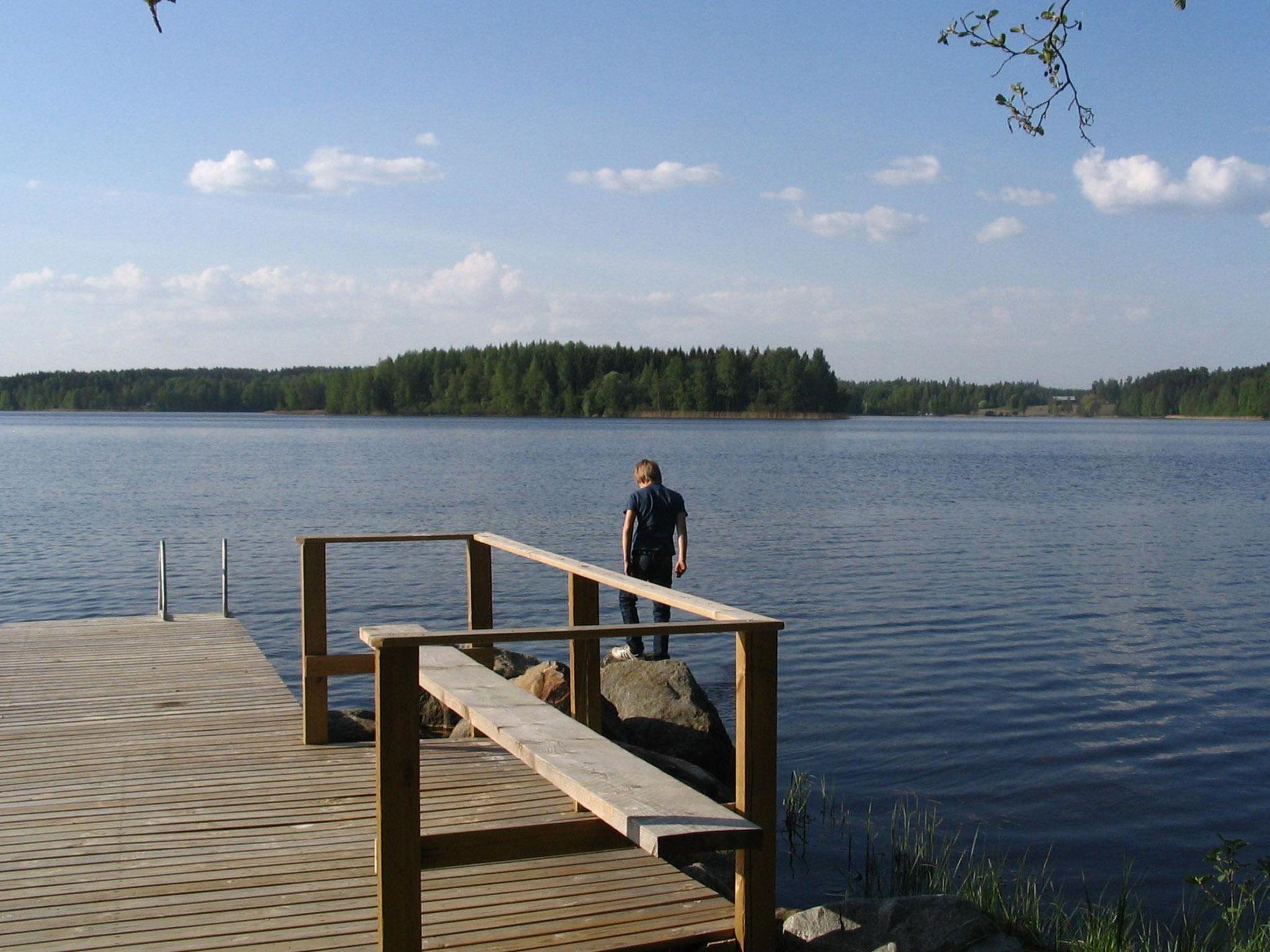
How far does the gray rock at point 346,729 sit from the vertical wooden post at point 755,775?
139 inches

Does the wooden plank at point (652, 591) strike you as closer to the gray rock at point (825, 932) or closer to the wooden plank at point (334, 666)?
the wooden plank at point (334, 666)

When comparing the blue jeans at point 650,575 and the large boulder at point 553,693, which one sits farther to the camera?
the blue jeans at point 650,575

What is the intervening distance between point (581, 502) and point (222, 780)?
29.4 meters

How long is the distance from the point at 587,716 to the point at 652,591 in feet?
4.94

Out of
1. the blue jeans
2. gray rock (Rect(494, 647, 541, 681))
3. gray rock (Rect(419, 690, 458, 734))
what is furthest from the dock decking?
the blue jeans

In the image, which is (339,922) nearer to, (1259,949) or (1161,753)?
(1259,949)

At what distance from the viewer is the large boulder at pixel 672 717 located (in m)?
8.88

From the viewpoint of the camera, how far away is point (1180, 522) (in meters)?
30.5

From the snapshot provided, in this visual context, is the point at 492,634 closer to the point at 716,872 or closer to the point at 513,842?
the point at 513,842

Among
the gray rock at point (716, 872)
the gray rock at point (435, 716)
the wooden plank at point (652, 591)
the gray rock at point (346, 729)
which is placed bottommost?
the gray rock at point (716, 872)

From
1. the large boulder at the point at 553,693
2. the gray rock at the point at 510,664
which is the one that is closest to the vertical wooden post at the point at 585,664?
the large boulder at the point at 553,693

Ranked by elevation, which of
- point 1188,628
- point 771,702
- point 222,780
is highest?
point 771,702

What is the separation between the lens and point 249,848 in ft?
17.6

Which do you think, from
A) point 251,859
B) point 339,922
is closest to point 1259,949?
point 339,922
